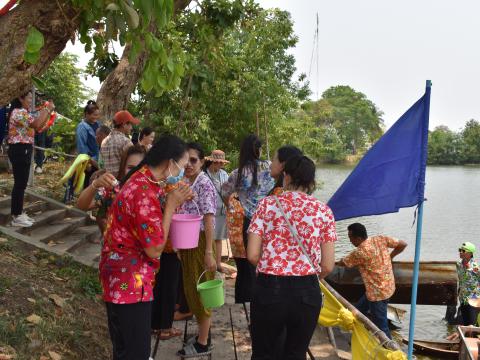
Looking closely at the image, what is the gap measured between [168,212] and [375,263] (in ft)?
12.5

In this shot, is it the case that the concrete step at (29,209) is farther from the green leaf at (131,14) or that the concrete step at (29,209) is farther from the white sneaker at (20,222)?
the green leaf at (131,14)

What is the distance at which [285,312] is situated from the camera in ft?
8.61

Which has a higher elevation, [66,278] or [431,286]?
[66,278]

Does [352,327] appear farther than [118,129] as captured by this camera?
No

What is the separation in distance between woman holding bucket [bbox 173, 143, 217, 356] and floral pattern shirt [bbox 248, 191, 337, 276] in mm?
953

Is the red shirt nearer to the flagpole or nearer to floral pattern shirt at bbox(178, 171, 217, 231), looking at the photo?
floral pattern shirt at bbox(178, 171, 217, 231)

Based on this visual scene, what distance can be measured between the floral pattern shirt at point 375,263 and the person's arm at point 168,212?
3549mm

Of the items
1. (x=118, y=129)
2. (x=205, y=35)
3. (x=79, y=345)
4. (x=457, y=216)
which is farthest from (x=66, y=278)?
(x=457, y=216)

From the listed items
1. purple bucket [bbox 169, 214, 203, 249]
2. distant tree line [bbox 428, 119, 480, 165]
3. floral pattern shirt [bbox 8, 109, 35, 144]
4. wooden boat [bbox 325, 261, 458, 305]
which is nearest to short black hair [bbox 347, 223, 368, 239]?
purple bucket [bbox 169, 214, 203, 249]

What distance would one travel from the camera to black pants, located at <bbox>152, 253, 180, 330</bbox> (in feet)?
12.6

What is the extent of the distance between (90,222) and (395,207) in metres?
4.87

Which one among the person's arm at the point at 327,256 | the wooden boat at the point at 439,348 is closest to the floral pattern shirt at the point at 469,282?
the wooden boat at the point at 439,348

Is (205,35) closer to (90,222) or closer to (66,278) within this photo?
(90,222)

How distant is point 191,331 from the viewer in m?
4.27
